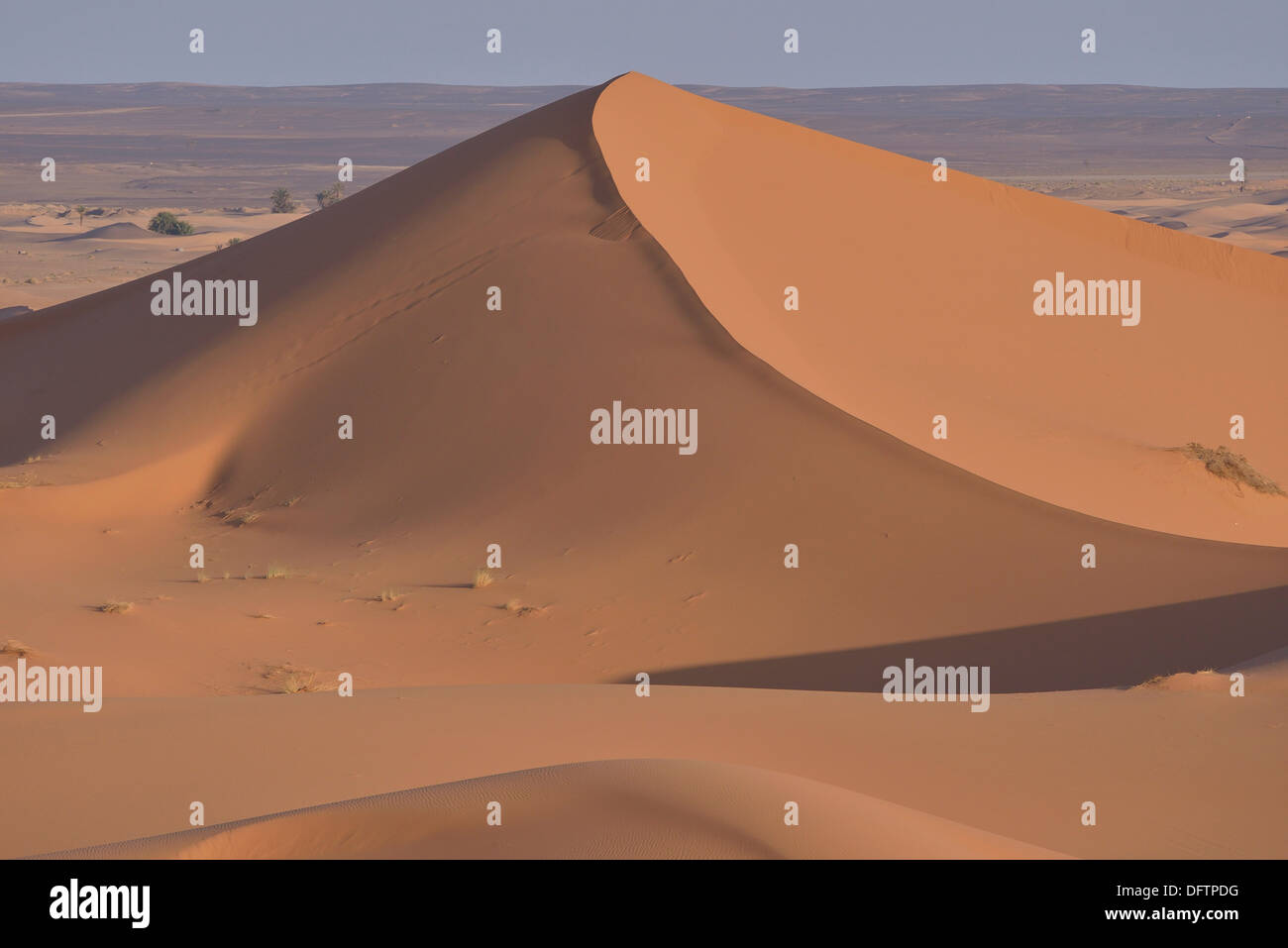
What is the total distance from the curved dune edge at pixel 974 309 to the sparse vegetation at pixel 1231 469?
14 cm

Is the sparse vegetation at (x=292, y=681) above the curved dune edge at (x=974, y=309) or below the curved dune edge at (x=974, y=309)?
below

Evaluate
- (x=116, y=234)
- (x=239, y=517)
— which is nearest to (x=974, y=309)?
(x=239, y=517)

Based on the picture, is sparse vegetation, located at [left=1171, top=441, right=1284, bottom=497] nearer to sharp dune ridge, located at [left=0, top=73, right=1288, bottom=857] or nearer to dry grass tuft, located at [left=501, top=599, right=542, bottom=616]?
sharp dune ridge, located at [left=0, top=73, right=1288, bottom=857]

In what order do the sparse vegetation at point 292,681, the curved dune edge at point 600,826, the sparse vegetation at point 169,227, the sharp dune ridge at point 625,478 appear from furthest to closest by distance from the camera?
the sparse vegetation at point 169,227
the sharp dune ridge at point 625,478
the sparse vegetation at point 292,681
the curved dune edge at point 600,826

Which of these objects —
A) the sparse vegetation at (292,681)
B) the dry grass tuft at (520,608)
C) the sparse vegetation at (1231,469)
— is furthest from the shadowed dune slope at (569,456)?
the sparse vegetation at (1231,469)

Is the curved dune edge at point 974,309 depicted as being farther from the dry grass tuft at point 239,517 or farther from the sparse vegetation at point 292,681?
the sparse vegetation at point 292,681

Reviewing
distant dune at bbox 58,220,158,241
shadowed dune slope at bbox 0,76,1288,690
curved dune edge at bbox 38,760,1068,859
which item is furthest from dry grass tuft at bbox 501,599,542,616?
distant dune at bbox 58,220,158,241

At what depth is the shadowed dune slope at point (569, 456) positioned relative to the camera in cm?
1037

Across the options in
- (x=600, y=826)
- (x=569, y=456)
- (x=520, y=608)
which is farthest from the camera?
(x=569, y=456)

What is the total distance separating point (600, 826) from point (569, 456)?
860 cm

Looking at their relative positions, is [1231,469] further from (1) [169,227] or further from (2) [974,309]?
(1) [169,227]

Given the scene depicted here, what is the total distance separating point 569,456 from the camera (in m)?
12.9
